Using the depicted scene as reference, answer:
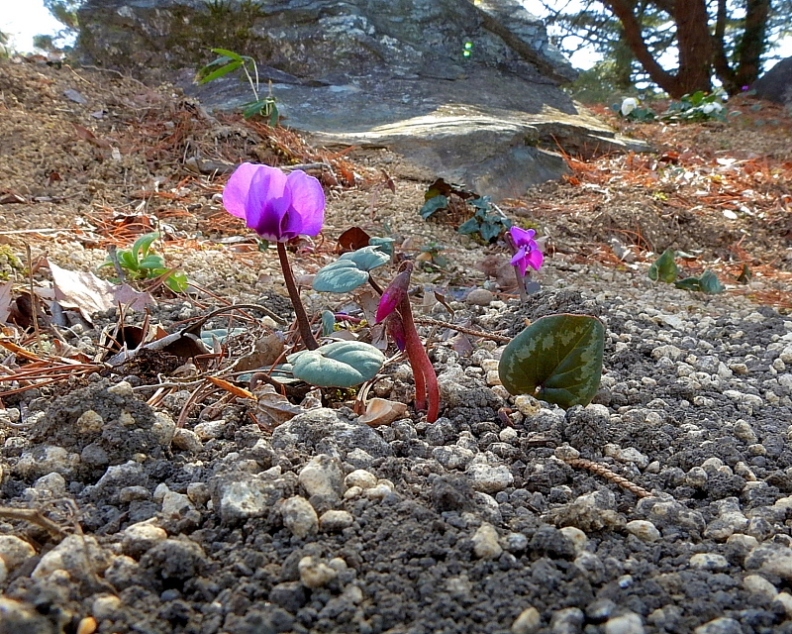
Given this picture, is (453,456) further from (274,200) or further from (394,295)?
(274,200)

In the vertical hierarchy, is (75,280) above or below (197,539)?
above

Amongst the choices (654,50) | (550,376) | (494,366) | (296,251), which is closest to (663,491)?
(550,376)

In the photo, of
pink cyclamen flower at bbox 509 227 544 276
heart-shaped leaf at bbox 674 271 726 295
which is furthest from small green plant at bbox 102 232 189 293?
heart-shaped leaf at bbox 674 271 726 295

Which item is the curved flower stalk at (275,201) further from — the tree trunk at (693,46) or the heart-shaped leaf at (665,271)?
the tree trunk at (693,46)

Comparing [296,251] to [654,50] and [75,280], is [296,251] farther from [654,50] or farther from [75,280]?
[654,50]

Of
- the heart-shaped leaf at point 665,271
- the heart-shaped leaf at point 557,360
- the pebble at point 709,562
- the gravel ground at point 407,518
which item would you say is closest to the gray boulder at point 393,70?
the heart-shaped leaf at point 665,271

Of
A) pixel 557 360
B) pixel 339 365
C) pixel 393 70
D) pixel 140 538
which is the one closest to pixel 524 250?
pixel 557 360
